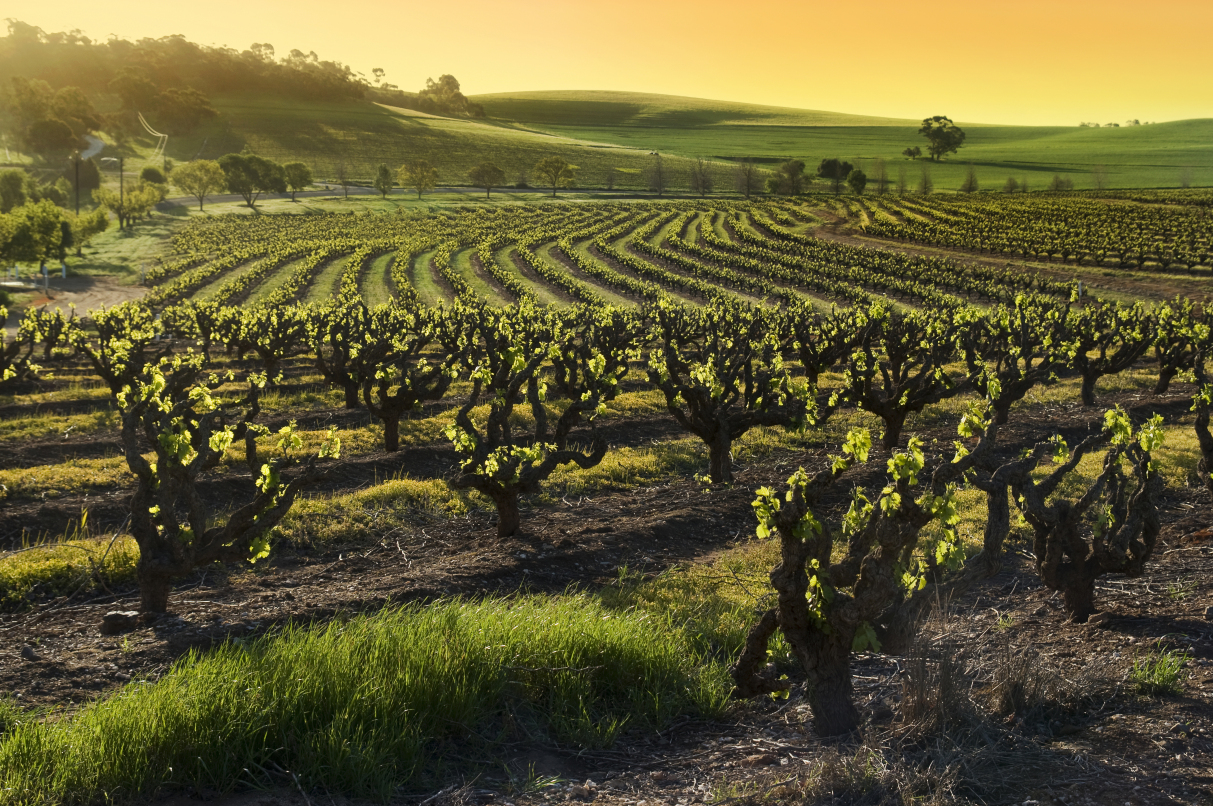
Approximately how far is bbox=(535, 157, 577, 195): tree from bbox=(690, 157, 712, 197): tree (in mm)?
20311

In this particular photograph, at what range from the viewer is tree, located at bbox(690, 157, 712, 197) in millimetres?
127938

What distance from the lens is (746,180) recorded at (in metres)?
130

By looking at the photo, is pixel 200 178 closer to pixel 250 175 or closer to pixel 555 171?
pixel 250 175

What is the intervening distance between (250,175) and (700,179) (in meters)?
67.3

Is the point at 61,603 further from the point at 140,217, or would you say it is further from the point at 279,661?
the point at 140,217

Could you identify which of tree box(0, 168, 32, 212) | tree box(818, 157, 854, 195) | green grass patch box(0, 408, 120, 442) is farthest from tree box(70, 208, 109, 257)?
tree box(818, 157, 854, 195)

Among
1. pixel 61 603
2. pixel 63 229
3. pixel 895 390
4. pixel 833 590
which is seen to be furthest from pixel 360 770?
pixel 63 229

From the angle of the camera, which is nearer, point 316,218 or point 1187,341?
point 1187,341

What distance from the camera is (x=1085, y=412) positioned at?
21.7 meters

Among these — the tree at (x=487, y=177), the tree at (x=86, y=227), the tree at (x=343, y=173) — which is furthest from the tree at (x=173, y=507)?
the tree at (x=487, y=177)

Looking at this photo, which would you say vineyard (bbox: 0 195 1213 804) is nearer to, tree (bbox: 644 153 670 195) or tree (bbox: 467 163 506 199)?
tree (bbox: 467 163 506 199)

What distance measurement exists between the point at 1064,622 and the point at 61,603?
38.4 feet

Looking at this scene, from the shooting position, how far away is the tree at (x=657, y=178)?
409 feet

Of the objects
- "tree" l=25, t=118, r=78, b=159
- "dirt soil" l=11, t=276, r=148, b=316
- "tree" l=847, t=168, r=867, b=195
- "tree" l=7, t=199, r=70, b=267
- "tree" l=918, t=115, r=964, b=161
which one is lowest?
"dirt soil" l=11, t=276, r=148, b=316
